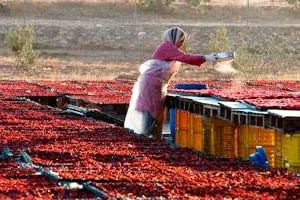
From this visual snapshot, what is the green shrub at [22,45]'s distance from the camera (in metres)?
42.4

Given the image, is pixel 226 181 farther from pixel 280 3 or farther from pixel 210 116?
pixel 280 3

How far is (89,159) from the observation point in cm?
1184

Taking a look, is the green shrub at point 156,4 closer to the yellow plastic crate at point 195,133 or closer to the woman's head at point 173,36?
the yellow plastic crate at point 195,133

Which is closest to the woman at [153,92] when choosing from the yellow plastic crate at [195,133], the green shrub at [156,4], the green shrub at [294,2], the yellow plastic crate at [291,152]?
the yellow plastic crate at [195,133]

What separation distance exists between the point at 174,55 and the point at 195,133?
4.94ft

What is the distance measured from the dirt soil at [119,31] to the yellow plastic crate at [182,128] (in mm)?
22431

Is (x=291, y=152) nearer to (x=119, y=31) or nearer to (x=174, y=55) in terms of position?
(x=174, y=55)

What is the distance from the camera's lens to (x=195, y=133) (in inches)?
682

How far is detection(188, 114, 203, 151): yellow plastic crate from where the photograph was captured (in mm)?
16889

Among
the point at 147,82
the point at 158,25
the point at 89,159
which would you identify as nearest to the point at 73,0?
the point at 158,25

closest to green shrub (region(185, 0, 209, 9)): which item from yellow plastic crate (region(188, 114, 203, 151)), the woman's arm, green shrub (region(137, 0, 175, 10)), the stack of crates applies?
green shrub (region(137, 0, 175, 10))

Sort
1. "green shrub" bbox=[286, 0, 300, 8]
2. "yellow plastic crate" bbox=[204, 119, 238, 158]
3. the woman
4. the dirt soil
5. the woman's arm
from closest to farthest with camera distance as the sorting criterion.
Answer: "yellow plastic crate" bbox=[204, 119, 238, 158] → the woman's arm → the woman → the dirt soil → "green shrub" bbox=[286, 0, 300, 8]

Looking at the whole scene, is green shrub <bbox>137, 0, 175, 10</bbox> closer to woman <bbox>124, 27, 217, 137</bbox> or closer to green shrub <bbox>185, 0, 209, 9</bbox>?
green shrub <bbox>185, 0, 209, 9</bbox>

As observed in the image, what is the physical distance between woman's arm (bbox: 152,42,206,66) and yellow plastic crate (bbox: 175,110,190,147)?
1479 mm
